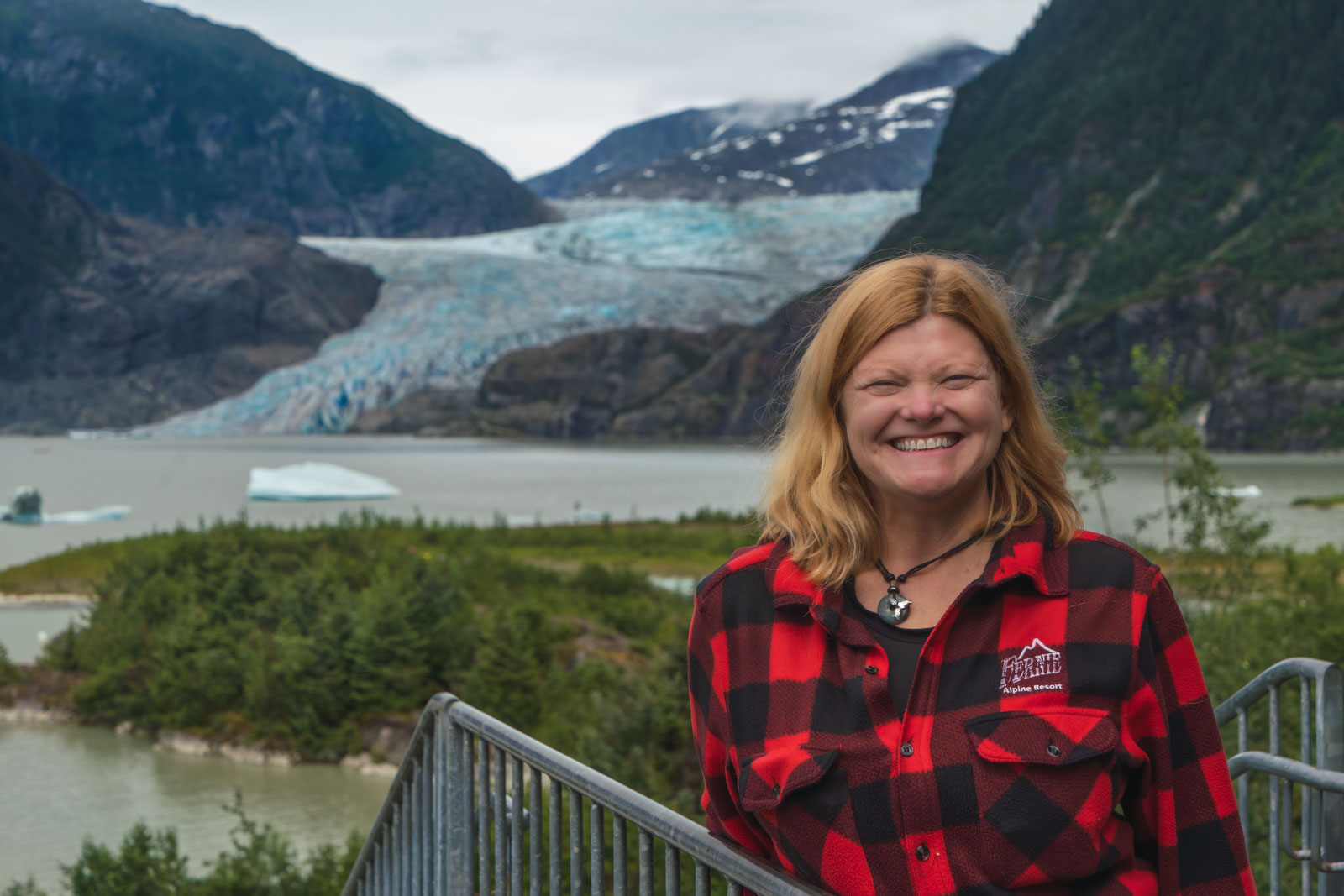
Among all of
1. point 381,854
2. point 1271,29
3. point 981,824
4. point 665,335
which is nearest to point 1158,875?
point 981,824

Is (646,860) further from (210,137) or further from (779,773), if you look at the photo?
(210,137)

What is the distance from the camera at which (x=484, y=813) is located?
8.44 ft

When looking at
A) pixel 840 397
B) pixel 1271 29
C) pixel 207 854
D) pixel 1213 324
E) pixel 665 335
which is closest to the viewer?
pixel 840 397

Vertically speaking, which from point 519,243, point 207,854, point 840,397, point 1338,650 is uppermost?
point 519,243

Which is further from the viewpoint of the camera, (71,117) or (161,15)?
(161,15)

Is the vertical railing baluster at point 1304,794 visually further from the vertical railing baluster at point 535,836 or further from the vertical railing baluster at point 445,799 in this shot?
the vertical railing baluster at point 445,799

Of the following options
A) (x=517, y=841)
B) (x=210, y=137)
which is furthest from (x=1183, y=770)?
(x=210, y=137)

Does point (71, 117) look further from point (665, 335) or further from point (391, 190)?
point (665, 335)

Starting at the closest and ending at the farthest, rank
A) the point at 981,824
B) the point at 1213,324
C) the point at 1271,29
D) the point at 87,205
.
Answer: the point at 981,824, the point at 1213,324, the point at 1271,29, the point at 87,205

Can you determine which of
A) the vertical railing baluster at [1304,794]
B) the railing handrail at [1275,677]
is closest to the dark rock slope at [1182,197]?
the vertical railing baluster at [1304,794]

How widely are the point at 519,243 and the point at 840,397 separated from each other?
9617cm

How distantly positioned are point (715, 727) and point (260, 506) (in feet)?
135

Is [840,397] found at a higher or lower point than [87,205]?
lower

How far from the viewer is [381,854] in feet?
10.9
